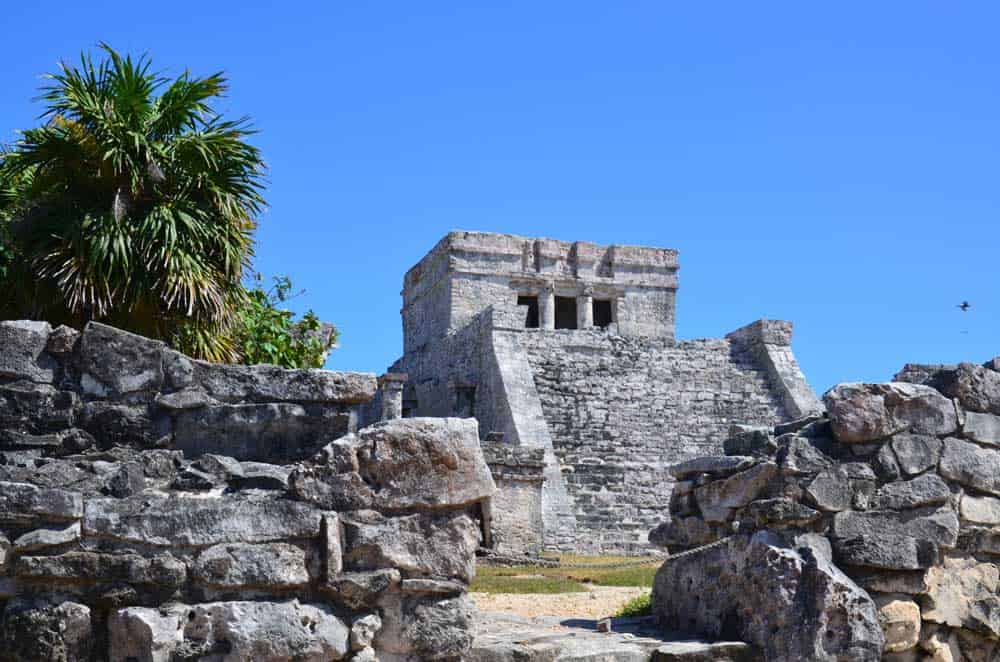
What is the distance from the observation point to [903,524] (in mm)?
4895

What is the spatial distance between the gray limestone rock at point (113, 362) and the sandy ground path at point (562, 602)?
3389mm

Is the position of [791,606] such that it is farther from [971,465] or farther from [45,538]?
[45,538]

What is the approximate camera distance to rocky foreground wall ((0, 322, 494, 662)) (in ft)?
11.5

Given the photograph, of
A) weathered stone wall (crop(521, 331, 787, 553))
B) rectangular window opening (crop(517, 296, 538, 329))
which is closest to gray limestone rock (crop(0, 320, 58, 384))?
weathered stone wall (crop(521, 331, 787, 553))

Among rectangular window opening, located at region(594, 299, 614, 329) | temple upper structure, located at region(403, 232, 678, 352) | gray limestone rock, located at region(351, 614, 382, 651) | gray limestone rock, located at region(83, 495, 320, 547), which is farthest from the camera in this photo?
rectangular window opening, located at region(594, 299, 614, 329)

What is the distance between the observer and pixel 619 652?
4270 mm

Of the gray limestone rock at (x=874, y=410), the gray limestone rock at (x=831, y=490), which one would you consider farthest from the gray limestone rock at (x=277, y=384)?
the gray limestone rock at (x=874, y=410)

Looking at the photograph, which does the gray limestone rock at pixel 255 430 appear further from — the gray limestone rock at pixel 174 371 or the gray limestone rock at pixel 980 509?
the gray limestone rock at pixel 980 509

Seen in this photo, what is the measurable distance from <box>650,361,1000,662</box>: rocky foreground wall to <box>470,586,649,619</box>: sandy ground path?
1906 millimetres

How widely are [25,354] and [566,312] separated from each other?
2836 centimetres

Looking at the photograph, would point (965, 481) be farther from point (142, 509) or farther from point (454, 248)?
point (454, 248)

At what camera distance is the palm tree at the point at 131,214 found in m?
8.23

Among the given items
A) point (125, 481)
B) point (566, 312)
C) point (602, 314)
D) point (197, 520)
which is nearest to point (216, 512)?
point (197, 520)

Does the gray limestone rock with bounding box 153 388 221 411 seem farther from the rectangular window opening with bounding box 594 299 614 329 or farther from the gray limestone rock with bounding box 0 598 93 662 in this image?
the rectangular window opening with bounding box 594 299 614 329
